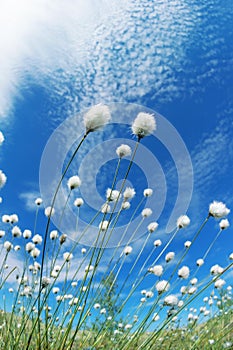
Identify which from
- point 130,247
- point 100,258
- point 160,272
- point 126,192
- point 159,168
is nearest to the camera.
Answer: point 100,258

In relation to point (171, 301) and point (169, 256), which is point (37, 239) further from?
point (171, 301)

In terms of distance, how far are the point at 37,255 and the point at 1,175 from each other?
2.16 meters

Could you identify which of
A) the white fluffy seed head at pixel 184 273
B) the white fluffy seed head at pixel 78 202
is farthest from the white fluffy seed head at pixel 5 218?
the white fluffy seed head at pixel 184 273

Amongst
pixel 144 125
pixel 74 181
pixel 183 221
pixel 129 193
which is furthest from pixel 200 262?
pixel 144 125

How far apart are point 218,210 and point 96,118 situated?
125cm

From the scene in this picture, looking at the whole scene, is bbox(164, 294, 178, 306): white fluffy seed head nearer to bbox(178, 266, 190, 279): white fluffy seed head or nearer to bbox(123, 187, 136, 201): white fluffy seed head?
bbox(178, 266, 190, 279): white fluffy seed head

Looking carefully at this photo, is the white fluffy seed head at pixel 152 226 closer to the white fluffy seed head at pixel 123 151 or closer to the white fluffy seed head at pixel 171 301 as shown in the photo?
the white fluffy seed head at pixel 171 301

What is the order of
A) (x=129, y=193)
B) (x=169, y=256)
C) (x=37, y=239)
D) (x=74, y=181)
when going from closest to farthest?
(x=74, y=181)
(x=129, y=193)
(x=169, y=256)
(x=37, y=239)

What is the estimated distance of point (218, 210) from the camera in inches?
108

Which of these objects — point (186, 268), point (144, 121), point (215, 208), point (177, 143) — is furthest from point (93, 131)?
point (177, 143)

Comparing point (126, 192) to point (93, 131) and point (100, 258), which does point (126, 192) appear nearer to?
point (100, 258)

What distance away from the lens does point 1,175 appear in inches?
95.3

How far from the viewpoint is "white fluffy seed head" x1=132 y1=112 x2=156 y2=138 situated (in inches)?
98.1

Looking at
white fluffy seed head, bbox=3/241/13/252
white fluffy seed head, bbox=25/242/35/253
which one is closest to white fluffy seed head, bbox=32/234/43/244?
white fluffy seed head, bbox=25/242/35/253
